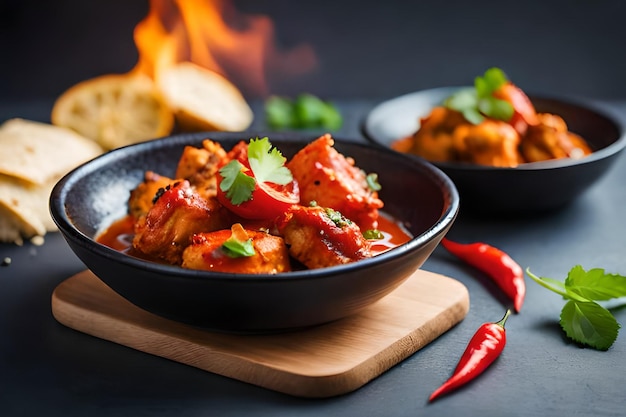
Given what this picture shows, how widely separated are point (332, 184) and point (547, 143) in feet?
5.35

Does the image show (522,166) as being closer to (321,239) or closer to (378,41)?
(321,239)

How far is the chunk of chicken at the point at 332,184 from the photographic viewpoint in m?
3.32

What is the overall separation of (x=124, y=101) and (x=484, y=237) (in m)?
2.51

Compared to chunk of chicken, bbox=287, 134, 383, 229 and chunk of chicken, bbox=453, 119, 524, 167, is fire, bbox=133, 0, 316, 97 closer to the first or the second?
chunk of chicken, bbox=453, 119, 524, 167

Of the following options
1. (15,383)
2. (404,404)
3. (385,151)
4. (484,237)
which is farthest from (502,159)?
(15,383)

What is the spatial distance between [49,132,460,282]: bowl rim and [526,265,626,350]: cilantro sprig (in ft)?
1.83

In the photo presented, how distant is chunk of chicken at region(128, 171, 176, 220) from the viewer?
12.1 feet

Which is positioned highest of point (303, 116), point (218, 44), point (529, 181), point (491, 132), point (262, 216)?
point (262, 216)

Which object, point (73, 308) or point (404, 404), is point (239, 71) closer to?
point (73, 308)

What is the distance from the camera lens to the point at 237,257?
2789mm

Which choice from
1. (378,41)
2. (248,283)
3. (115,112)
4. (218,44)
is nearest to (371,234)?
(248,283)

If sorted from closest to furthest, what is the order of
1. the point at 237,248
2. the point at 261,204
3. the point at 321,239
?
the point at 237,248 < the point at 321,239 < the point at 261,204

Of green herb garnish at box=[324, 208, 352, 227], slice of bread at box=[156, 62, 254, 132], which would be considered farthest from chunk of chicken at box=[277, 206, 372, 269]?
slice of bread at box=[156, 62, 254, 132]

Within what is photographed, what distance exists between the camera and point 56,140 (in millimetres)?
4703
